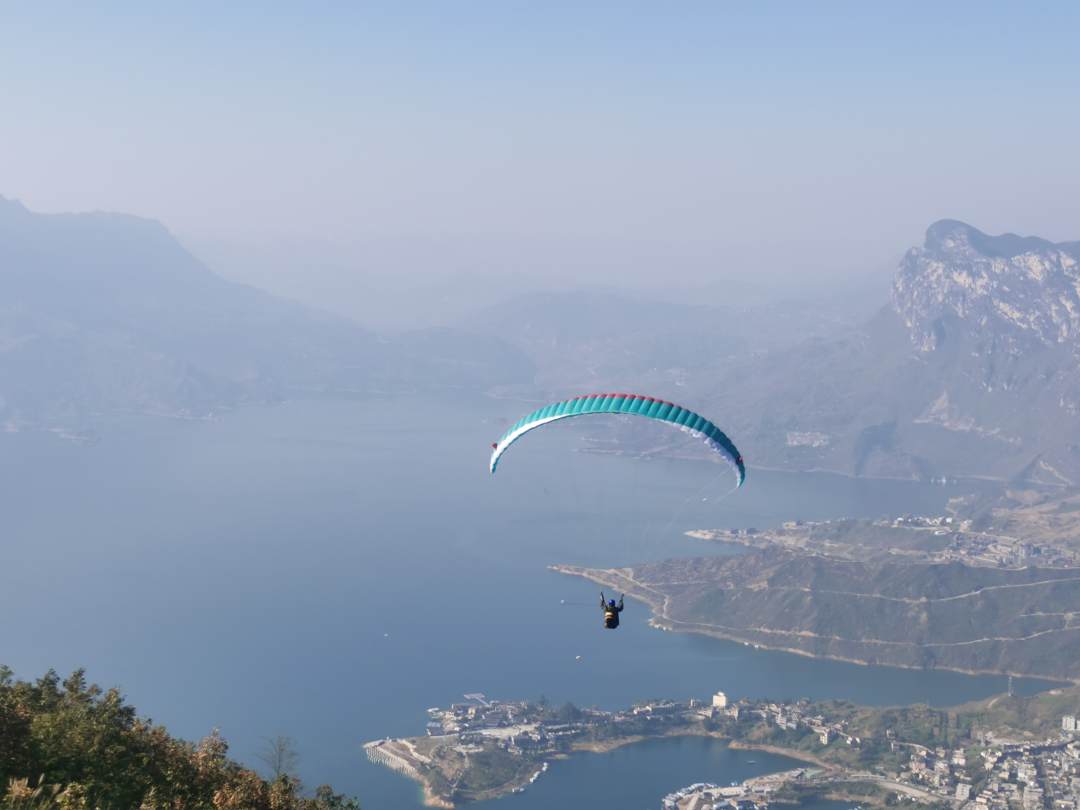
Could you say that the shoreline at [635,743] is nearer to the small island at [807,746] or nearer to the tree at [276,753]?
the small island at [807,746]

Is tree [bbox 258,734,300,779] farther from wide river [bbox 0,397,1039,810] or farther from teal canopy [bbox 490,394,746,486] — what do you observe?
teal canopy [bbox 490,394,746,486]

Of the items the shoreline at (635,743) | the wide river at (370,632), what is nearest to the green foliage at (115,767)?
the wide river at (370,632)

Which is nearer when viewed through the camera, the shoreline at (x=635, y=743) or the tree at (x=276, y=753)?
the tree at (x=276, y=753)

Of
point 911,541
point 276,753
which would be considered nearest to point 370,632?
point 276,753

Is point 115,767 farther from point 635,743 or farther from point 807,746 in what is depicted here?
point 807,746

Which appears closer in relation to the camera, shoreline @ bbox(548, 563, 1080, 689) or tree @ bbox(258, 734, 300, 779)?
tree @ bbox(258, 734, 300, 779)

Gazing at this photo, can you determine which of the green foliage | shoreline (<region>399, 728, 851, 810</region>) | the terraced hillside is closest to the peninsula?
the terraced hillside
